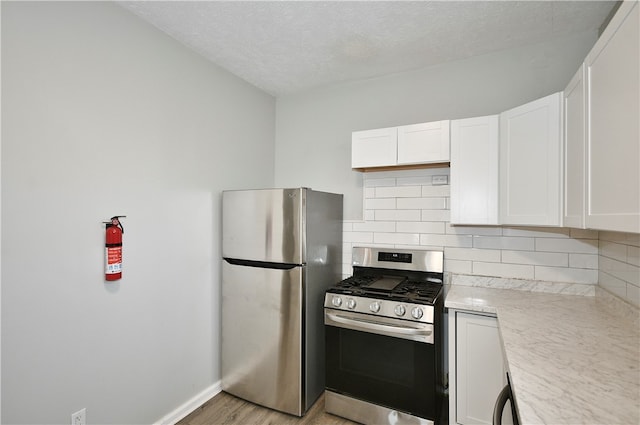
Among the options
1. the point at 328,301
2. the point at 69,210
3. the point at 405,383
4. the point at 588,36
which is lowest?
the point at 405,383

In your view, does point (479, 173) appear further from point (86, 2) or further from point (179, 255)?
point (86, 2)

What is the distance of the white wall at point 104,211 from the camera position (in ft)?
4.90

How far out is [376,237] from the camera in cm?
281

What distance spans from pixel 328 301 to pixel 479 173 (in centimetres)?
134

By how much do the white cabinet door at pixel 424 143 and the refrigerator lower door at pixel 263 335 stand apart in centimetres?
114

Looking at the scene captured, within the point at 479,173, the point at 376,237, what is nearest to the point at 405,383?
the point at 376,237

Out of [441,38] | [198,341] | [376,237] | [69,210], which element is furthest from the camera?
[376,237]

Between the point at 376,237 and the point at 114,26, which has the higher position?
the point at 114,26

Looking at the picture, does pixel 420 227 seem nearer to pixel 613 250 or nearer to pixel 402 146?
pixel 402 146

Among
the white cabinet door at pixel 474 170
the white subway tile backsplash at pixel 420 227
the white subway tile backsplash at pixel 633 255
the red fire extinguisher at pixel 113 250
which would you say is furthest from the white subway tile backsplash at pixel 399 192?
the red fire extinguisher at pixel 113 250

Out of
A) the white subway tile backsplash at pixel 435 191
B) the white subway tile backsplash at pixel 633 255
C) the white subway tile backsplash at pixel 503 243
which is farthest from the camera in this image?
the white subway tile backsplash at pixel 435 191

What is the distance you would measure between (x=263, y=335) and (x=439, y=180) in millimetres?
1787

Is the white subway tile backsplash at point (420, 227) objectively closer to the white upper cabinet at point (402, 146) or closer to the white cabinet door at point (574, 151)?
the white upper cabinet at point (402, 146)

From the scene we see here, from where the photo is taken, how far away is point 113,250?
5.84 feet
